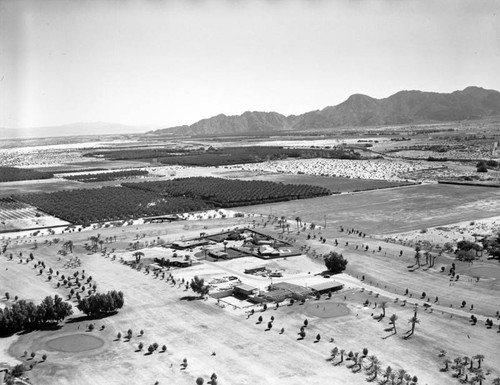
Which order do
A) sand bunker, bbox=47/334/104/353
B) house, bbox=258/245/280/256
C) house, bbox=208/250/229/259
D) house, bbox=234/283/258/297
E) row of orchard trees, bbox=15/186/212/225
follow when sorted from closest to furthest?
sand bunker, bbox=47/334/104/353 < house, bbox=234/283/258/297 < house, bbox=208/250/229/259 < house, bbox=258/245/280/256 < row of orchard trees, bbox=15/186/212/225

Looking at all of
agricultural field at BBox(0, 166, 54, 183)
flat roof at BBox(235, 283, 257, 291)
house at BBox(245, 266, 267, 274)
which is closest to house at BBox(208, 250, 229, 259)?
house at BBox(245, 266, 267, 274)

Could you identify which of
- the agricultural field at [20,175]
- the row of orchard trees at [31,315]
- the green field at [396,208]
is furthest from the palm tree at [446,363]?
the agricultural field at [20,175]

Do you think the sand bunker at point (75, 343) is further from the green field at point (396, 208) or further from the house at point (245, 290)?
the green field at point (396, 208)

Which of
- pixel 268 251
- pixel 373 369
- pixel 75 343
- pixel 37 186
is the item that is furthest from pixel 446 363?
pixel 37 186

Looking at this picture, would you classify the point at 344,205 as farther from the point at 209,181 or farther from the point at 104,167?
the point at 104,167

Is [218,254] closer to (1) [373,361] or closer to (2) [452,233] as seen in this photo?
(1) [373,361]

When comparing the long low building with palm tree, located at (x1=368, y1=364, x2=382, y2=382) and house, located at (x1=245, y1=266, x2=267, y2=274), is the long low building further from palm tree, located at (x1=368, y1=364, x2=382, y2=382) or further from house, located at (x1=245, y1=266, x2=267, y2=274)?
palm tree, located at (x1=368, y1=364, x2=382, y2=382)

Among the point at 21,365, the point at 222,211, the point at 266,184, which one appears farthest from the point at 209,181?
the point at 21,365
